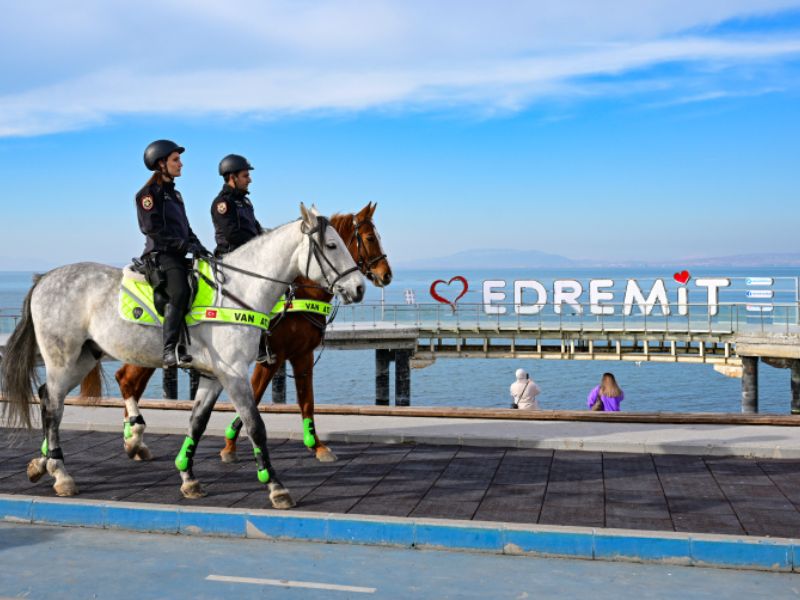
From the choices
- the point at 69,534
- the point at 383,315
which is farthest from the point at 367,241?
the point at 383,315

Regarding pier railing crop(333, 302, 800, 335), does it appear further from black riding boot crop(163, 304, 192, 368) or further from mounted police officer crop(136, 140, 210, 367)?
black riding boot crop(163, 304, 192, 368)

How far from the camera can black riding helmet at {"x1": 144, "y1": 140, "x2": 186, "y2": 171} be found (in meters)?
8.62

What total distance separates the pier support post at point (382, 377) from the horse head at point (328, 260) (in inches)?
1418

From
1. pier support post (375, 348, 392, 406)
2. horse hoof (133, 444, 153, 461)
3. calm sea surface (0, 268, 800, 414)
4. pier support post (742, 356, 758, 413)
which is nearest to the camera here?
horse hoof (133, 444, 153, 461)

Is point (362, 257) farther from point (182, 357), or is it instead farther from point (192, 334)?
point (182, 357)

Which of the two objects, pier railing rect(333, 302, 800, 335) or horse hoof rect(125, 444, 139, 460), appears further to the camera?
pier railing rect(333, 302, 800, 335)

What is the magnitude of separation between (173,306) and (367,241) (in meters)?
2.23

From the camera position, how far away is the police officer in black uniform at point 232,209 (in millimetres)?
9867

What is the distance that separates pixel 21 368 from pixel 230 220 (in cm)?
267

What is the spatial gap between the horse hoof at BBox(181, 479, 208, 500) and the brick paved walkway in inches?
3.2

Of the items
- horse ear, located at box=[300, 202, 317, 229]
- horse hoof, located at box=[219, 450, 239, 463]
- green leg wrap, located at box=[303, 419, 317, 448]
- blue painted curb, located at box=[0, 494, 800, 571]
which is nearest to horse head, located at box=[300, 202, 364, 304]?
horse ear, located at box=[300, 202, 317, 229]

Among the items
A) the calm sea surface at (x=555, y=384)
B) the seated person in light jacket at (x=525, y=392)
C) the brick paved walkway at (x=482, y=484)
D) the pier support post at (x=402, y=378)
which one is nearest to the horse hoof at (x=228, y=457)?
the brick paved walkway at (x=482, y=484)

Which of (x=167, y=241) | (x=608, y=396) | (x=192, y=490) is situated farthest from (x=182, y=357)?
(x=608, y=396)

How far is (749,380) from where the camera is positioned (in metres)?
40.2
